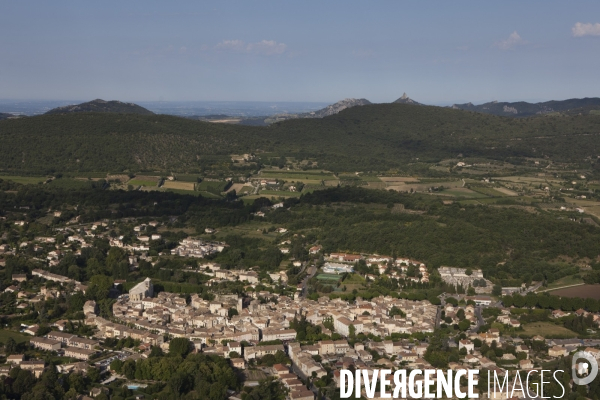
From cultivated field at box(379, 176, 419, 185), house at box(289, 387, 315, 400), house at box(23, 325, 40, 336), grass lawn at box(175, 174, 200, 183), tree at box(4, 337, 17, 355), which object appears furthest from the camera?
cultivated field at box(379, 176, 419, 185)

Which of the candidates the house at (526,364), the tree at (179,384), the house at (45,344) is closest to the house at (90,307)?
the house at (45,344)

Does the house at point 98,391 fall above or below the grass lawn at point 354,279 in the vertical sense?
below

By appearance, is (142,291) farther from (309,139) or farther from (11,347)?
(309,139)

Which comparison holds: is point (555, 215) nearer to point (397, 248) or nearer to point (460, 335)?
point (397, 248)

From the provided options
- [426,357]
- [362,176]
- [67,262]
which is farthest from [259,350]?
[362,176]

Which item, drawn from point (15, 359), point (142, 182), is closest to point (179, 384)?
point (15, 359)

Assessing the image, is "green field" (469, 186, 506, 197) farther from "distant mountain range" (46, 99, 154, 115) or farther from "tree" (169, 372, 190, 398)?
"distant mountain range" (46, 99, 154, 115)

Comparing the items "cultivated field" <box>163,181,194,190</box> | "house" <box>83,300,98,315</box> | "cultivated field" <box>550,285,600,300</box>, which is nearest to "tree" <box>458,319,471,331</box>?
"cultivated field" <box>550,285,600,300</box>

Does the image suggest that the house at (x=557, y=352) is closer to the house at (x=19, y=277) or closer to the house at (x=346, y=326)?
the house at (x=346, y=326)
